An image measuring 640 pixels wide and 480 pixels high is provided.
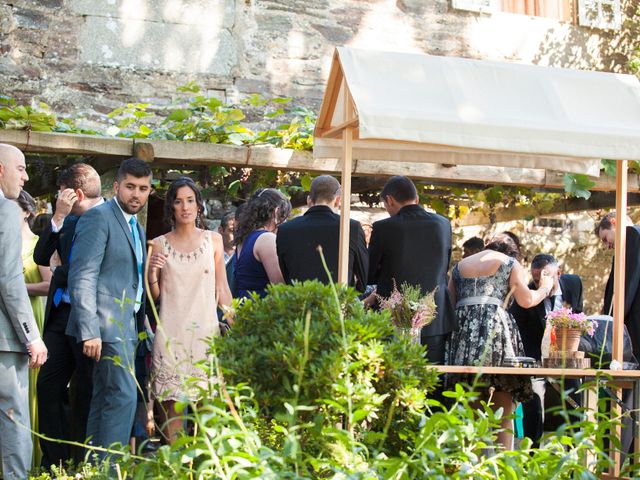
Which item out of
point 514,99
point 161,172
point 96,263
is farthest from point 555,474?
point 161,172

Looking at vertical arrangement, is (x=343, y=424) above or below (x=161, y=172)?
below

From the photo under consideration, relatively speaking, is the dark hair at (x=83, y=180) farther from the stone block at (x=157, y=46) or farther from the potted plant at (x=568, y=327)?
the stone block at (x=157, y=46)

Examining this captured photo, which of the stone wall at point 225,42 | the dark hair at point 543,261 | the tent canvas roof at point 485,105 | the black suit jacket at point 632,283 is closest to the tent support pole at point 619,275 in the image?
the tent canvas roof at point 485,105

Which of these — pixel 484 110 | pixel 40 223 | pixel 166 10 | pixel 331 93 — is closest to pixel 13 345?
pixel 331 93

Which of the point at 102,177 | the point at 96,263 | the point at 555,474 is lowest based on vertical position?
the point at 555,474

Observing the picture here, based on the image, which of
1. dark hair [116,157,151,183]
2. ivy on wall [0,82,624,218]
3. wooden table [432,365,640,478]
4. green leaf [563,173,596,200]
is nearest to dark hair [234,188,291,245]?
dark hair [116,157,151,183]

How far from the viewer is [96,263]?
4848 millimetres

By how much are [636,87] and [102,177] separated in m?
3.49

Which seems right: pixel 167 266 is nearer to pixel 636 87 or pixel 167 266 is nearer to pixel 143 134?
pixel 143 134

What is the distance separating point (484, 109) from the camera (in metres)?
4.70

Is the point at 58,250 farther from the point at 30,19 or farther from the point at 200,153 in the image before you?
the point at 30,19

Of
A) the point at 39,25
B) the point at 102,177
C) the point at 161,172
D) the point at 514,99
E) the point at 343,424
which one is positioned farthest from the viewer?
the point at 39,25

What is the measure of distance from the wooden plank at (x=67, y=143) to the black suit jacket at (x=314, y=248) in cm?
160

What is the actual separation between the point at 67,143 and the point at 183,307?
1807 mm
